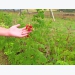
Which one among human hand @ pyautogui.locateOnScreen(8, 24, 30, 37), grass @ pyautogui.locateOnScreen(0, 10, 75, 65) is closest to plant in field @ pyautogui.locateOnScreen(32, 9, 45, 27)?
grass @ pyautogui.locateOnScreen(0, 10, 75, 65)

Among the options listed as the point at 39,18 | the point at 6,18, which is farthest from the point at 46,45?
the point at 6,18

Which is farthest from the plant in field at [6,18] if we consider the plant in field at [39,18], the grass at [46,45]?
the plant in field at [39,18]

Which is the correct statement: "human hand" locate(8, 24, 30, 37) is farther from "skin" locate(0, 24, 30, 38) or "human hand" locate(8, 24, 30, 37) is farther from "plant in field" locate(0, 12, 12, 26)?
"plant in field" locate(0, 12, 12, 26)

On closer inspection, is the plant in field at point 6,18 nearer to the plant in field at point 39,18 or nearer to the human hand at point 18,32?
the human hand at point 18,32

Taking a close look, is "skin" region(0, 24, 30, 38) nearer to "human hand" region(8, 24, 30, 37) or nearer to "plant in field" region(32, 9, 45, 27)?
"human hand" region(8, 24, 30, 37)

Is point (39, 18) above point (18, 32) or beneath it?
above

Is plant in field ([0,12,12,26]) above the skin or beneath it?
above

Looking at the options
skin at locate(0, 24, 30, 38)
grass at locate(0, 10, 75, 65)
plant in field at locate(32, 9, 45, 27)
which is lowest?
grass at locate(0, 10, 75, 65)

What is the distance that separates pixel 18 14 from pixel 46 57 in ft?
1.59

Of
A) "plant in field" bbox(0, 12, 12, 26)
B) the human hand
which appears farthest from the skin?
"plant in field" bbox(0, 12, 12, 26)

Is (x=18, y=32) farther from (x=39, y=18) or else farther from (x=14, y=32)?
(x=39, y=18)

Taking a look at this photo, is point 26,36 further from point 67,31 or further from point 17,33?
point 67,31
